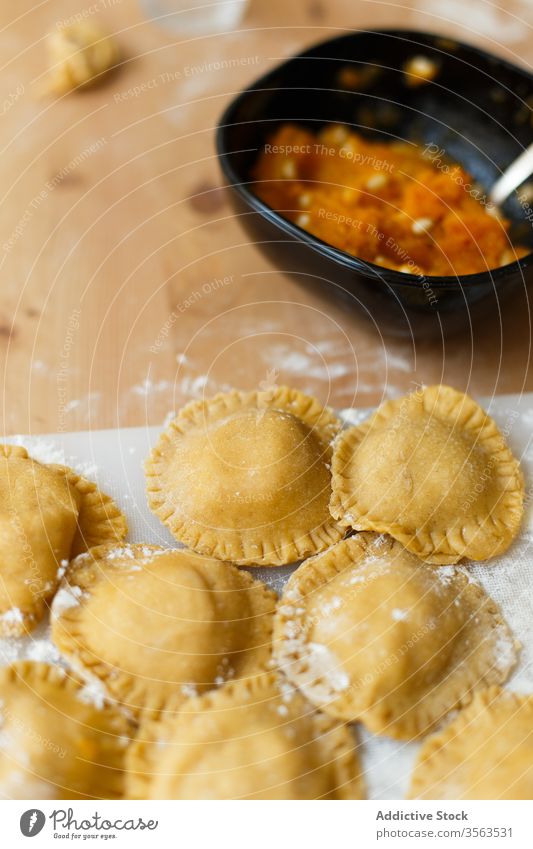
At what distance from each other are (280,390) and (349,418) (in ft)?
0.32

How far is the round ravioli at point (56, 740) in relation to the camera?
0.74 metres

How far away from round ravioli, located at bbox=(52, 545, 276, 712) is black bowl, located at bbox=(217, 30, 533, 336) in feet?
1.42

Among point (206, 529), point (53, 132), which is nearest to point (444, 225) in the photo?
point (206, 529)

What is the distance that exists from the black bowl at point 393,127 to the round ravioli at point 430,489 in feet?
0.61

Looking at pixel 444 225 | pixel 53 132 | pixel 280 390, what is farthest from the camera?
pixel 53 132

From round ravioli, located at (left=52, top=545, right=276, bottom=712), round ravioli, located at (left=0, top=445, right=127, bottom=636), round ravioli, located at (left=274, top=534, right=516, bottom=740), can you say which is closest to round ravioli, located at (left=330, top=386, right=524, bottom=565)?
round ravioli, located at (left=274, top=534, right=516, bottom=740)

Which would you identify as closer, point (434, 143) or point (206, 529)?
point (206, 529)

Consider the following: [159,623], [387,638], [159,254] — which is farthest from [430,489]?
[159,254]

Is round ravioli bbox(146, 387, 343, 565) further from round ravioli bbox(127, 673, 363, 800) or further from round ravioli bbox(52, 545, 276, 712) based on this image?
round ravioli bbox(127, 673, 363, 800)

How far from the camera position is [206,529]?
0.89 m

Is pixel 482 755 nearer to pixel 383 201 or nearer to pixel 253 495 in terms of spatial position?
pixel 253 495

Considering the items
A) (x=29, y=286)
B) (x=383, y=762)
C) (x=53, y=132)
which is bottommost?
(x=383, y=762)

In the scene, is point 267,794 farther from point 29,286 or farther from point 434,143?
point 434,143

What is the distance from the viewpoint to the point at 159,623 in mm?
790
